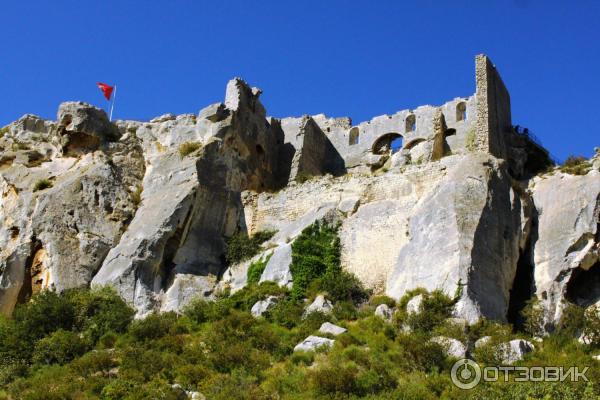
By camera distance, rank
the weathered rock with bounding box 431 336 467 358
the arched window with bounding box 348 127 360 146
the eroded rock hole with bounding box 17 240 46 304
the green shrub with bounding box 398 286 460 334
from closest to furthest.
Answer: the weathered rock with bounding box 431 336 467 358
the green shrub with bounding box 398 286 460 334
the eroded rock hole with bounding box 17 240 46 304
the arched window with bounding box 348 127 360 146

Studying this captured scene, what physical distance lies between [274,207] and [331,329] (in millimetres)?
8418

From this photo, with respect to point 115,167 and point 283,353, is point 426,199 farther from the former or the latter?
point 115,167

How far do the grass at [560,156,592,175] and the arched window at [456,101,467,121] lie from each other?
7.05m

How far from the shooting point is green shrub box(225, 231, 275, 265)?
3142cm

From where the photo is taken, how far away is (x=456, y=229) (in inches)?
1086

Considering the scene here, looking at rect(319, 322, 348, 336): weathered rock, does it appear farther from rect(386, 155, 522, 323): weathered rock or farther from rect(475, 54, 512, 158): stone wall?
rect(475, 54, 512, 158): stone wall

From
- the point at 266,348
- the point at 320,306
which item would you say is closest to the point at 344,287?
the point at 320,306

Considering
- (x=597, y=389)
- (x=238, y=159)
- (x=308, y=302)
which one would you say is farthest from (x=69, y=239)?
(x=597, y=389)

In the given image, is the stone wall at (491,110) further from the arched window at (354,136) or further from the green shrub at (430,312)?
the green shrub at (430,312)

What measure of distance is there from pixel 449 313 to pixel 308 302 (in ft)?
15.0

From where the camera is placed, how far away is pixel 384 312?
26.6m

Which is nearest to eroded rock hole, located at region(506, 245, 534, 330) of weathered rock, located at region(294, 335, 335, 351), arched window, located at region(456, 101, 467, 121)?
weathered rock, located at region(294, 335, 335, 351)

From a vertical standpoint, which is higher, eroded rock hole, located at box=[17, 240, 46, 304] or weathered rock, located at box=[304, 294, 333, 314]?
eroded rock hole, located at box=[17, 240, 46, 304]

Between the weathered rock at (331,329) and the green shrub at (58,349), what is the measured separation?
260 inches
